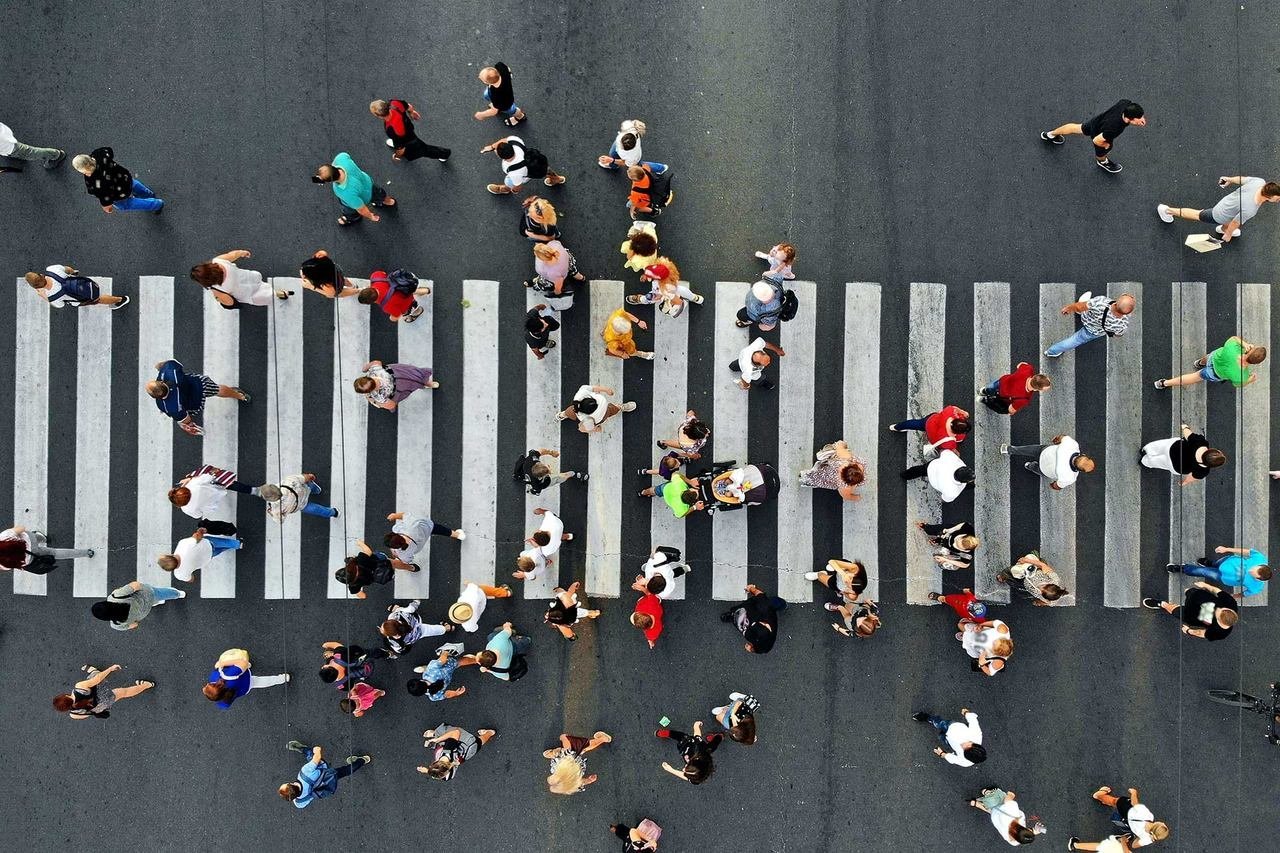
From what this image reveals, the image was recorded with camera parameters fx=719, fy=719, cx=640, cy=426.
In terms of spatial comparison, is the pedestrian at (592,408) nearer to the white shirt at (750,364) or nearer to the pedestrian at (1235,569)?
the white shirt at (750,364)

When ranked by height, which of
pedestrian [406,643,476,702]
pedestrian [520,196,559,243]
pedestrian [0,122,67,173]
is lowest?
pedestrian [406,643,476,702]

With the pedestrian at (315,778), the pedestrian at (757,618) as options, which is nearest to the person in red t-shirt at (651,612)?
the pedestrian at (757,618)

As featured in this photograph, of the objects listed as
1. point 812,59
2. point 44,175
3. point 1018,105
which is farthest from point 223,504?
point 1018,105

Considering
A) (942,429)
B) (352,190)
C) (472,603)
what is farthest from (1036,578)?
(352,190)

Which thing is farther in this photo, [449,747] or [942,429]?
[449,747]

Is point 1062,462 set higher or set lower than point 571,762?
higher

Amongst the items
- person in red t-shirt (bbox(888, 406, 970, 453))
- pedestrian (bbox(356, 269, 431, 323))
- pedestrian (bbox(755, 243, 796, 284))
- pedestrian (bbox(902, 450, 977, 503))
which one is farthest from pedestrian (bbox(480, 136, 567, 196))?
pedestrian (bbox(902, 450, 977, 503))

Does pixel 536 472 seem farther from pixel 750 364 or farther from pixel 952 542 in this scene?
pixel 952 542

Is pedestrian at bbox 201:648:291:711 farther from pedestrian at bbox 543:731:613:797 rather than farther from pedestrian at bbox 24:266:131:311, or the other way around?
pedestrian at bbox 24:266:131:311
